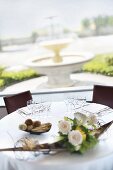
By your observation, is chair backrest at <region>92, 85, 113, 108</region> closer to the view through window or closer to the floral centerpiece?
the floral centerpiece

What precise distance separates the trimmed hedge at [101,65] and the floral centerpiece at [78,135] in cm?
275

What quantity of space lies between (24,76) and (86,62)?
3.83ft

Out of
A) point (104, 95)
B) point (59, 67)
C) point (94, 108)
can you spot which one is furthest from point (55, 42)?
point (94, 108)

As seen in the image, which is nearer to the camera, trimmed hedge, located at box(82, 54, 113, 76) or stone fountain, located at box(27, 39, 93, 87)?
trimmed hedge, located at box(82, 54, 113, 76)

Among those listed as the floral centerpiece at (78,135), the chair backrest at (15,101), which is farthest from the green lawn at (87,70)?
the floral centerpiece at (78,135)

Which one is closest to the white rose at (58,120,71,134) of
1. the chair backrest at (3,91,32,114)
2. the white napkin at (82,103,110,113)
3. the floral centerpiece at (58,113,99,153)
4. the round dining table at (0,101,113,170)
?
the floral centerpiece at (58,113,99,153)

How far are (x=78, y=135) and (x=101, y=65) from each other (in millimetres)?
3151

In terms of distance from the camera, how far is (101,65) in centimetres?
470

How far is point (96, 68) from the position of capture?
186 inches

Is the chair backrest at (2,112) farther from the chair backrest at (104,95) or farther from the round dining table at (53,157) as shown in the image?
the round dining table at (53,157)

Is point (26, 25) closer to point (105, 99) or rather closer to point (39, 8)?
point (39, 8)

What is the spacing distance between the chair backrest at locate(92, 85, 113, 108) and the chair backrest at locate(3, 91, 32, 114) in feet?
2.54

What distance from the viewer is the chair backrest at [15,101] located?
287 centimetres

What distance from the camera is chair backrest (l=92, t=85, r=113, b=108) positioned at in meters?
2.92
